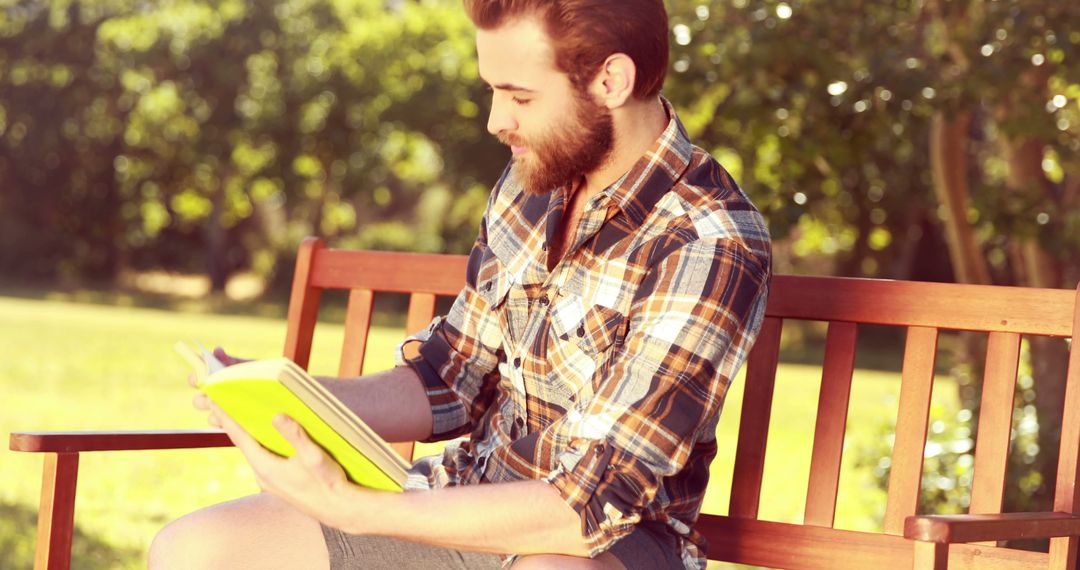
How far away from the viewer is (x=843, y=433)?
293cm

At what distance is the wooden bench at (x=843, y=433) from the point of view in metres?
2.70

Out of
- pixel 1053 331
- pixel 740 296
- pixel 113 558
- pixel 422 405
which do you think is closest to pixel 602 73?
pixel 740 296

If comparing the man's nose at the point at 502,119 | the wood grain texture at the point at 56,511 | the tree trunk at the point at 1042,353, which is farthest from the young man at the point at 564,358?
the tree trunk at the point at 1042,353

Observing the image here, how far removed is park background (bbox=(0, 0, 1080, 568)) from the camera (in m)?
5.00

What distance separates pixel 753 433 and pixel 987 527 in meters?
0.74

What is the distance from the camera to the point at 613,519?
2.26 meters

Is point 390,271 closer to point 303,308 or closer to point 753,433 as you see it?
point 303,308

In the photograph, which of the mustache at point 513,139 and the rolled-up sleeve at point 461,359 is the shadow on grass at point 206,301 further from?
the mustache at point 513,139

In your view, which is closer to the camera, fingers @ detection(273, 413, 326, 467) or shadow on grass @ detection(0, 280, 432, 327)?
fingers @ detection(273, 413, 326, 467)

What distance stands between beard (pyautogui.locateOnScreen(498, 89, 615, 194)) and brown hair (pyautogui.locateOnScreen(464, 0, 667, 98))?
56mm

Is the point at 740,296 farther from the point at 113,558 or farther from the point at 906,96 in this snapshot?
the point at 113,558

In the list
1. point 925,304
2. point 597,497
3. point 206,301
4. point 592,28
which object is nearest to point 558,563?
point 597,497

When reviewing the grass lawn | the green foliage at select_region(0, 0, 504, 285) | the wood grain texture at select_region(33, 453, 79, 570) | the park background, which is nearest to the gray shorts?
the wood grain texture at select_region(33, 453, 79, 570)

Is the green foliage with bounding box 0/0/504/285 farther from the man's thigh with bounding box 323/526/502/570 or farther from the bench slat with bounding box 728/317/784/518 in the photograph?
the man's thigh with bounding box 323/526/502/570
